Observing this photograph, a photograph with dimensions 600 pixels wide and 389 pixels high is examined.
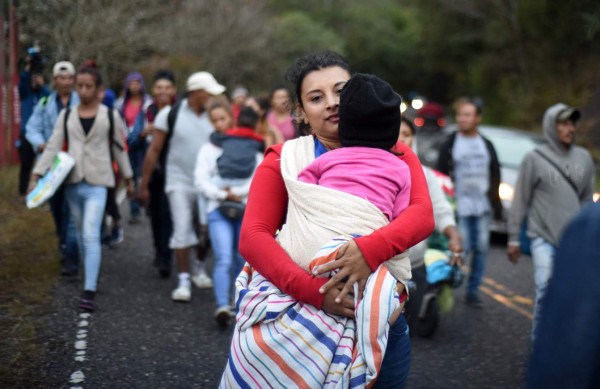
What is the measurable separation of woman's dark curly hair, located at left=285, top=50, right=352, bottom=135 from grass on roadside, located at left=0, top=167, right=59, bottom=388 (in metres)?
2.86

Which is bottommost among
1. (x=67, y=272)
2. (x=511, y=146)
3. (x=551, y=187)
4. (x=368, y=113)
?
(x=67, y=272)

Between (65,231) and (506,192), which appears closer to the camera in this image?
(65,231)

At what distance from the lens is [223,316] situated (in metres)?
6.78

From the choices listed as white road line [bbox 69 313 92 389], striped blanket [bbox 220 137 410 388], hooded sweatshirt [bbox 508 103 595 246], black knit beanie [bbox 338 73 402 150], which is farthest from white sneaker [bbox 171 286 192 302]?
black knit beanie [bbox 338 73 402 150]

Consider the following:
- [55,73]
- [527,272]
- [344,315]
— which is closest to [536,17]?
[527,272]

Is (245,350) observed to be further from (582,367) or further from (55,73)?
(55,73)

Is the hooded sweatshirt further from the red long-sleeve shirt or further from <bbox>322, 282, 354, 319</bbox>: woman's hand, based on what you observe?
<bbox>322, 282, 354, 319</bbox>: woman's hand

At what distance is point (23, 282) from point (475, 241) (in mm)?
4292

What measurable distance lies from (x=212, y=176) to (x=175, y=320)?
1228mm

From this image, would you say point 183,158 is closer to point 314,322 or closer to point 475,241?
point 475,241

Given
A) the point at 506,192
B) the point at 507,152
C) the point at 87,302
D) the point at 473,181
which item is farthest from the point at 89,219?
the point at 507,152

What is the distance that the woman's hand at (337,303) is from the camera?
Answer: 2658mm

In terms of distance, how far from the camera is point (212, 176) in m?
7.43

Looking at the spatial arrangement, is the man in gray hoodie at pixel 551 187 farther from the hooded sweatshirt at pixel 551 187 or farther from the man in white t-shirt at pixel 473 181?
the man in white t-shirt at pixel 473 181
